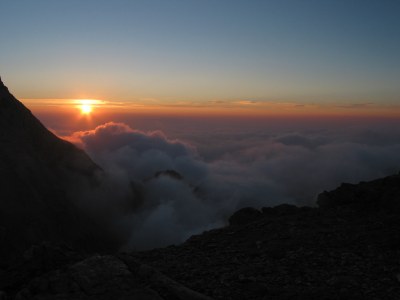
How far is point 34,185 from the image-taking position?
2432 inches

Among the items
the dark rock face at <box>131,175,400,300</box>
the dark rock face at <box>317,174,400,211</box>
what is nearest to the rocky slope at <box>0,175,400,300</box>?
the dark rock face at <box>131,175,400,300</box>

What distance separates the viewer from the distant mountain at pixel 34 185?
54.0m

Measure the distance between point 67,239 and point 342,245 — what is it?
57.6m

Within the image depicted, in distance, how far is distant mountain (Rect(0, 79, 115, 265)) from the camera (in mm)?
53969

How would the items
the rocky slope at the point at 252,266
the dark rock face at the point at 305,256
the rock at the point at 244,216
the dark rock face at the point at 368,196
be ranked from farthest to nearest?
1. the rock at the point at 244,216
2. the dark rock face at the point at 368,196
3. the dark rock face at the point at 305,256
4. the rocky slope at the point at 252,266

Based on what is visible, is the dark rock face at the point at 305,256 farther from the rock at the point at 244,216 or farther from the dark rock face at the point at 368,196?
the rock at the point at 244,216

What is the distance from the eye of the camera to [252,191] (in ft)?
571

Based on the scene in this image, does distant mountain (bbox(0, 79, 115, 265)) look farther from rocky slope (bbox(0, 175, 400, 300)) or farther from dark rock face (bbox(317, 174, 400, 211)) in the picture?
dark rock face (bbox(317, 174, 400, 211))

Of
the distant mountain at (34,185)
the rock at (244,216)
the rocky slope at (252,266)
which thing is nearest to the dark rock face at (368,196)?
the rocky slope at (252,266)

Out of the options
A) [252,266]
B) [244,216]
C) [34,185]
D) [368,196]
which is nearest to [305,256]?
[252,266]

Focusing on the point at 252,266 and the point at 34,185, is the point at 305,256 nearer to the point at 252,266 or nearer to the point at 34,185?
the point at 252,266

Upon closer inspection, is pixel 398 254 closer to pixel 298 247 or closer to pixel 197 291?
pixel 298 247

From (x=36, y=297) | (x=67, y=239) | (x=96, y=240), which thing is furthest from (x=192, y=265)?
(x=96, y=240)

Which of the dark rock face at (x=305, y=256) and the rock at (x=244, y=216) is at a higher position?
the dark rock face at (x=305, y=256)
